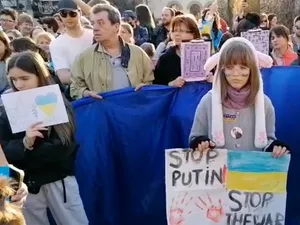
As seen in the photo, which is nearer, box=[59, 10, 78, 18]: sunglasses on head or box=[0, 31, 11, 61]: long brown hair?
box=[0, 31, 11, 61]: long brown hair

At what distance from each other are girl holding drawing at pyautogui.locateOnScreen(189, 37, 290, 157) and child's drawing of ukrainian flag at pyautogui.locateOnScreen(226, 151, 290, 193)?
0.08 meters

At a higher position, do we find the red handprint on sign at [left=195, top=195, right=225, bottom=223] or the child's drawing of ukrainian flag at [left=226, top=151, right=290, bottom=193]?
the child's drawing of ukrainian flag at [left=226, top=151, right=290, bottom=193]

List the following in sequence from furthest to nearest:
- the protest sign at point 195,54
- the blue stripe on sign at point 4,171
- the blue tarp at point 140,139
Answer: the blue tarp at point 140,139 → the protest sign at point 195,54 → the blue stripe on sign at point 4,171

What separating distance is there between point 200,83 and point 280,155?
1.18m

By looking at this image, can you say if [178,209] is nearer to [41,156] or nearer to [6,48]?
[41,156]

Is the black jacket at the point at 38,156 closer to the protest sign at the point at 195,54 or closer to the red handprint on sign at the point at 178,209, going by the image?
the red handprint on sign at the point at 178,209

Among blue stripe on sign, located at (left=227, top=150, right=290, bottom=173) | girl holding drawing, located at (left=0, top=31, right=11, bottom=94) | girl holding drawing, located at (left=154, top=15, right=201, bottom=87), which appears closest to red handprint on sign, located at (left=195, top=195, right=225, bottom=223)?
blue stripe on sign, located at (left=227, top=150, right=290, bottom=173)

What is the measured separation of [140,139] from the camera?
5.06 metres

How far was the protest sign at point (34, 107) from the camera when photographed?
3982 mm

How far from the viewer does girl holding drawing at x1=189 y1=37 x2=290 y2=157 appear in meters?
3.91

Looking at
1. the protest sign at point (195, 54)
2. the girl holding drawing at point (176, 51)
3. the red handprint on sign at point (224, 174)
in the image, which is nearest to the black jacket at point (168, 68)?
the girl holding drawing at point (176, 51)

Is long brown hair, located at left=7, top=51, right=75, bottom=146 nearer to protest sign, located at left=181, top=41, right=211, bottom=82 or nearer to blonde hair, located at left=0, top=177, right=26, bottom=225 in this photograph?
protest sign, located at left=181, top=41, right=211, bottom=82

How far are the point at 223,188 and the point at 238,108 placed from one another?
0.52m

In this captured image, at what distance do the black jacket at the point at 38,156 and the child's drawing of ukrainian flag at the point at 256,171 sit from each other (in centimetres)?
106
